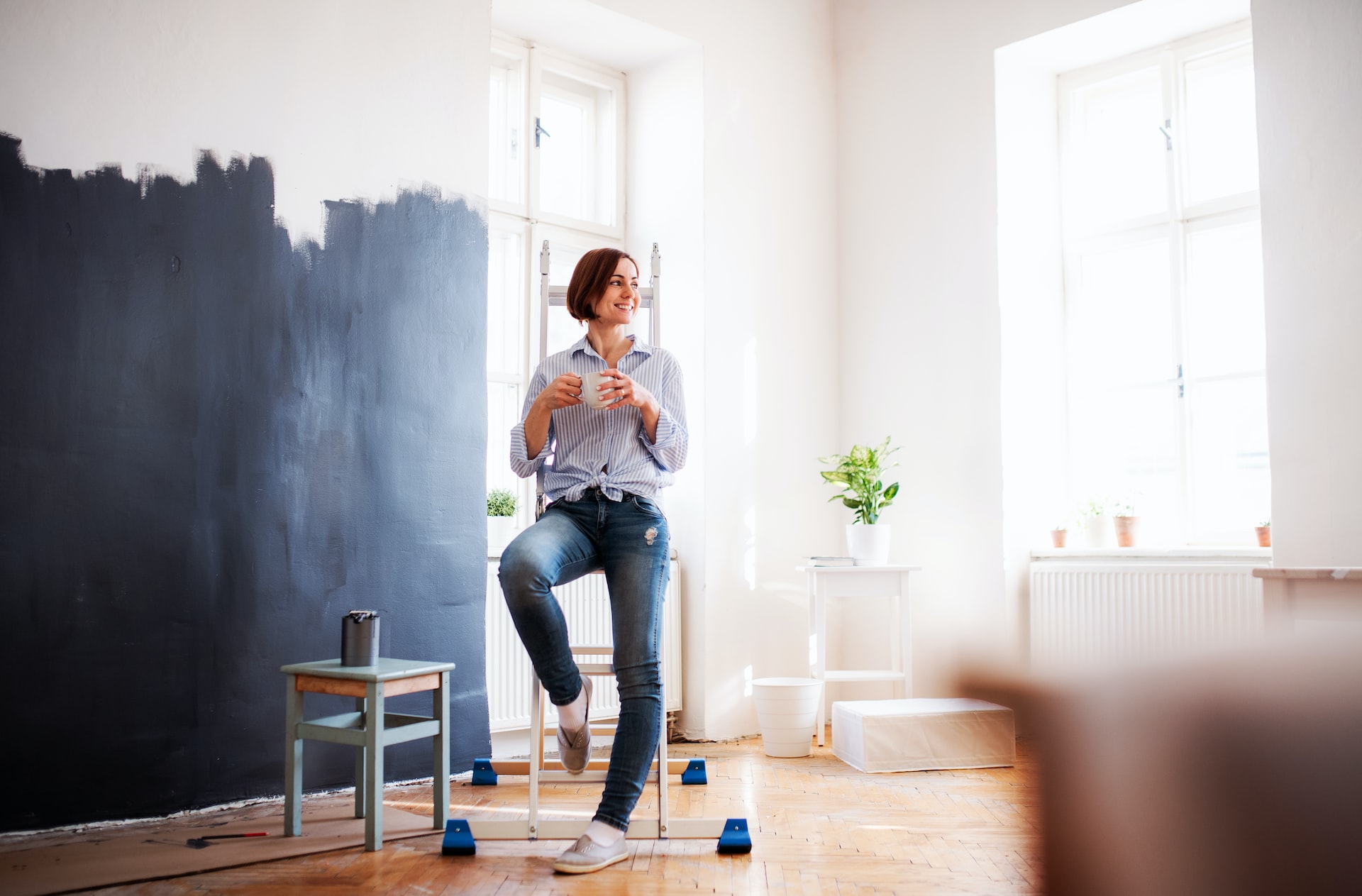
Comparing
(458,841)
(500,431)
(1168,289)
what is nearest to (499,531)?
(500,431)

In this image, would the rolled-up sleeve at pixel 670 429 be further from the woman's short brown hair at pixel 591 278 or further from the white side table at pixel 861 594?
the white side table at pixel 861 594

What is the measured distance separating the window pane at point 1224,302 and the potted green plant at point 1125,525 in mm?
570

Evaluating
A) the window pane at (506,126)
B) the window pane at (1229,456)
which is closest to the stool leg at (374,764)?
the window pane at (506,126)

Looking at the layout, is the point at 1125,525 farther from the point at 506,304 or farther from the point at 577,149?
the point at 577,149

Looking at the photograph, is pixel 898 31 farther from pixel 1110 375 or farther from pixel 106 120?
pixel 106 120

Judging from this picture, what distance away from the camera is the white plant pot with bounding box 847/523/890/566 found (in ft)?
12.4

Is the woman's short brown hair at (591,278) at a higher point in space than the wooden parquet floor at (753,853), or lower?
higher

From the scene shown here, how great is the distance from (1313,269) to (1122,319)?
36.9 inches

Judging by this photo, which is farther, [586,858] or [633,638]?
[633,638]

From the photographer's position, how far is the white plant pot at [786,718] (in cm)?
345

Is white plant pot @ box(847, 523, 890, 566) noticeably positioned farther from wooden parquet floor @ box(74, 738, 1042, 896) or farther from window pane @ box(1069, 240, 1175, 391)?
window pane @ box(1069, 240, 1175, 391)

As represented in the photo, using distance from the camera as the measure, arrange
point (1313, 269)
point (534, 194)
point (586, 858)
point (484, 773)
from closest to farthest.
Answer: point (586, 858)
point (484, 773)
point (1313, 269)
point (534, 194)

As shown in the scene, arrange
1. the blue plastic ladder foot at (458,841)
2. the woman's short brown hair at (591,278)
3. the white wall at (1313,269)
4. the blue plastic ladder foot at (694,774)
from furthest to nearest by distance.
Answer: the white wall at (1313,269) → the blue plastic ladder foot at (694,774) → the woman's short brown hair at (591,278) → the blue plastic ladder foot at (458,841)

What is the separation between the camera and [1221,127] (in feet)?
12.7
